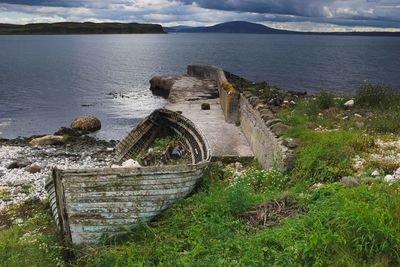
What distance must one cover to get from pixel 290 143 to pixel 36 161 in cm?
1060

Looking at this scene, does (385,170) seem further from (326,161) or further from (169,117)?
(169,117)

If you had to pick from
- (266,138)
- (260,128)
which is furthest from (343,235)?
(260,128)

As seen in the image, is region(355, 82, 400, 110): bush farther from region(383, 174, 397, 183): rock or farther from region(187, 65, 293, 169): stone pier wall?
region(383, 174, 397, 183): rock

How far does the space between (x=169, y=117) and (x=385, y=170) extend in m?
8.00

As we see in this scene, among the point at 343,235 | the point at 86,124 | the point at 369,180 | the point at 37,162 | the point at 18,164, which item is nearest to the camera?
the point at 343,235

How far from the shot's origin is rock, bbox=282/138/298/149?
390 inches

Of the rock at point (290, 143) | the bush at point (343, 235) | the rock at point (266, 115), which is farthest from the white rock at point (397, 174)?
the rock at point (266, 115)

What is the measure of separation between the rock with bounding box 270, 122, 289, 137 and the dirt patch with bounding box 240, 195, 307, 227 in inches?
129

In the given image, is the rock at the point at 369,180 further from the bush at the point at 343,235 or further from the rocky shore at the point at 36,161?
the rocky shore at the point at 36,161

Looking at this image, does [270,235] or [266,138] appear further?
[266,138]

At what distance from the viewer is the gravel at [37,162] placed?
11945mm

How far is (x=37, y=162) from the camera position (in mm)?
16047

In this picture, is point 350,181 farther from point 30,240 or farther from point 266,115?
point 30,240

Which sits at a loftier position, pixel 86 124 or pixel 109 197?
pixel 109 197
